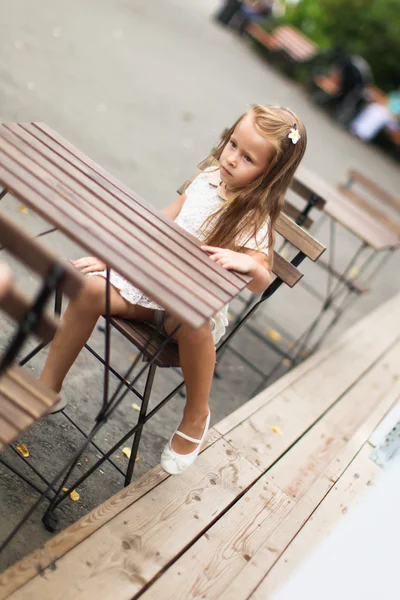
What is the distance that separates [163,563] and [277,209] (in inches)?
51.3

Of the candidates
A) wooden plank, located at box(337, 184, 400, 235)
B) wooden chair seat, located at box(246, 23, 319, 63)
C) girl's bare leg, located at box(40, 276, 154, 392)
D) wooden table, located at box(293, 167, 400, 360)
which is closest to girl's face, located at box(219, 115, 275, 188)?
girl's bare leg, located at box(40, 276, 154, 392)

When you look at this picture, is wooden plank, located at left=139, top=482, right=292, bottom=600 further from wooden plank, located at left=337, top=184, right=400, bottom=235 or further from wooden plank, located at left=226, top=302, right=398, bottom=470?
wooden plank, located at left=337, top=184, right=400, bottom=235

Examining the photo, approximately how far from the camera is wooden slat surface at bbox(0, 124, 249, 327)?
6.07 feet

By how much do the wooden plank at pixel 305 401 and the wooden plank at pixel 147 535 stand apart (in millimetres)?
169

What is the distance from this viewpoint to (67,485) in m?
2.60

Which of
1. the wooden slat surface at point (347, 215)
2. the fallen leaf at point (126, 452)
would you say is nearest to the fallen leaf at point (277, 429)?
the fallen leaf at point (126, 452)

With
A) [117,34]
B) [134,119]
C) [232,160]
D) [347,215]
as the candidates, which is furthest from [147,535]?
[117,34]

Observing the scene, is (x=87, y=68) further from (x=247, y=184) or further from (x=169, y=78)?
(x=247, y=184)

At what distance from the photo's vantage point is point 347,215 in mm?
4262

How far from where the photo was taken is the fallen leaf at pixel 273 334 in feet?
15.6

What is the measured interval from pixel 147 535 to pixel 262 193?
125 centimetres

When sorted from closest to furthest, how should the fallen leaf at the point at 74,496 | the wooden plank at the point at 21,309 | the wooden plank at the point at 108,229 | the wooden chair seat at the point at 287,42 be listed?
1. the wooden plank at the point at 21,309
2. the wooden plank at the point at 108,229
3. the fallen leaf at the point at 74,496
4. the wooden chair seat at the point at 287,42

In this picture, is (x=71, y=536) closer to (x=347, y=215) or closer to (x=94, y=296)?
(x=94, y=296)

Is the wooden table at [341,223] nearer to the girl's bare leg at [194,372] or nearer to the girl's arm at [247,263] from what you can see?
the girl's arm at [247,263]
